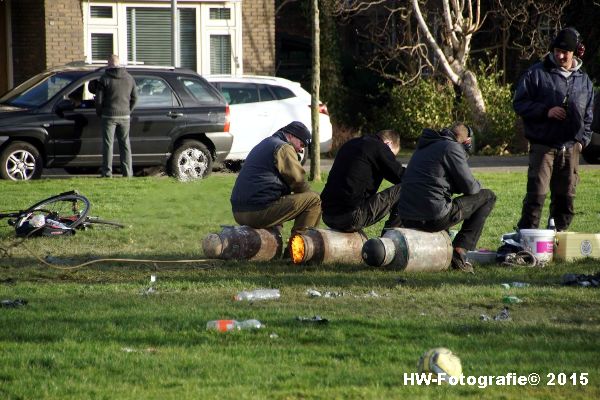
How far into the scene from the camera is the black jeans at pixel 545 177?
11852mm

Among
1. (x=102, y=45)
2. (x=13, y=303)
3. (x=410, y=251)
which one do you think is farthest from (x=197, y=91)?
(x=13, y=303)

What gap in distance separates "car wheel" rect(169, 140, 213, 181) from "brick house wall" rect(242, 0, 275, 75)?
951 cm

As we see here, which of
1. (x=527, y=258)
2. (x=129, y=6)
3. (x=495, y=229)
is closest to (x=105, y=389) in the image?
(x=527, y=258)

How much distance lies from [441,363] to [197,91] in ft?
47.1

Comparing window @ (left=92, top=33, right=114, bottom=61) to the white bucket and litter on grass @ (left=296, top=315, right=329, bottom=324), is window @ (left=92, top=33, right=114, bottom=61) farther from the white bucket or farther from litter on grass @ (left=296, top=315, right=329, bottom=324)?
litter on grass @ (left=296, top=315, right=329, bottom=324)

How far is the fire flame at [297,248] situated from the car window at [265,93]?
1183 cm

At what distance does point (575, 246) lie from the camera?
11039 millimetres

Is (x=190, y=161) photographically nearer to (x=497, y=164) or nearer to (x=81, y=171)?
(x=81, y=171)

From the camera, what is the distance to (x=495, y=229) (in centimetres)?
1360

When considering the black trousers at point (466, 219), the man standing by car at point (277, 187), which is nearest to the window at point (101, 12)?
the man standing by car at point (277, 187)

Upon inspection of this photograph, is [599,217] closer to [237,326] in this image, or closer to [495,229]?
[495,229]

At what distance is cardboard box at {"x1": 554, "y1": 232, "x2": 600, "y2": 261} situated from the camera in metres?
11.0

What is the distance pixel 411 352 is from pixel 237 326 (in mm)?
1248

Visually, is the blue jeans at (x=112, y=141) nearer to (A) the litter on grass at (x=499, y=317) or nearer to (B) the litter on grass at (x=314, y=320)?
Answer: (B) the litter on grass at (x=314, y=320)
